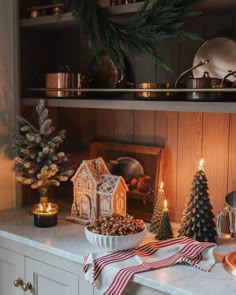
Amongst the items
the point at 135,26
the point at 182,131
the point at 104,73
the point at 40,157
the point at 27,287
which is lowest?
the point at 27,287

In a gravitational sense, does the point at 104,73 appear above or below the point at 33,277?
above

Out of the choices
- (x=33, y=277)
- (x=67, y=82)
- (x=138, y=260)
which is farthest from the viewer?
(x=67, y=82)

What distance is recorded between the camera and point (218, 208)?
77.0 inches

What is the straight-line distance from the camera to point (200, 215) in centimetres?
179

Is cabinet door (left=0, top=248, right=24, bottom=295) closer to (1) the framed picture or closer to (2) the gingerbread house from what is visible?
(2) the gingerbread house

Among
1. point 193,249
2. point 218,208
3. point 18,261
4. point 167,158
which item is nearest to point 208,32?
point 167,158

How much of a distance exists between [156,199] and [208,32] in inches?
27.4

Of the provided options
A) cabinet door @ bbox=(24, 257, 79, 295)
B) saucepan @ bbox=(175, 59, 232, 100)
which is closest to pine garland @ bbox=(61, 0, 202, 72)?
saucepan @ bbox=(175, 59, 232, 100)

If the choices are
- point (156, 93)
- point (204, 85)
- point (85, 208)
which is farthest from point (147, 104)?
point (85, 208)

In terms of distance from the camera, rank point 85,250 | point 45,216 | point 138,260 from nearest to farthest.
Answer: point 138,260 → point 85,250 → point 45,216

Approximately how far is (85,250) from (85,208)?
352mm

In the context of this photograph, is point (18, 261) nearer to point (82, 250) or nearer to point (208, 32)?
point (82, 250)

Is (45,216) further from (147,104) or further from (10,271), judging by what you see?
(147,104)

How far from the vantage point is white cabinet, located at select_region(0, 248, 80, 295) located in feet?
5.64
